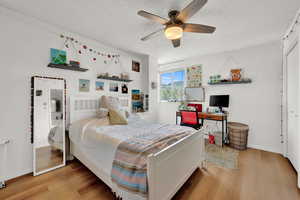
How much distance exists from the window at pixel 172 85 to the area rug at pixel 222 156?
192 centimetres

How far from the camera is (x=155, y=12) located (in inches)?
75.1

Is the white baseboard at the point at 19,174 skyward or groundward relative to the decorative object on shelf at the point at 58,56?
groundward

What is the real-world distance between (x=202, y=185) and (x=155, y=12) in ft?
8.62

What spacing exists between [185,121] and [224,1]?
8.37ft

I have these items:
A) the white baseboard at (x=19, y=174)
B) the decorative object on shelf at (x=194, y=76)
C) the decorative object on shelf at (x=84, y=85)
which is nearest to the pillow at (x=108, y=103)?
the decorative object on shelf at (x=84, y=85)

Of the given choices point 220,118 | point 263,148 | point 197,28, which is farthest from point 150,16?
point 263,148

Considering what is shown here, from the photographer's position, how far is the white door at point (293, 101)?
2.02 metres

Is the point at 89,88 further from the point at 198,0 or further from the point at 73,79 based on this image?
the point at 198,0

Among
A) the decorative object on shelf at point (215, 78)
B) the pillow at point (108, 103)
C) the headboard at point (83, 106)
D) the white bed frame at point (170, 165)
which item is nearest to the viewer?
the white bed frame at point (170, 165)

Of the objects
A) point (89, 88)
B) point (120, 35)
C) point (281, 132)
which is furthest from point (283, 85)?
point (89, 88)

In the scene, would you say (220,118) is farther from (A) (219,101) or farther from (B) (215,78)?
(B) (215,78)

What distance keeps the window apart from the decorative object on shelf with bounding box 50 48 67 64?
3.27 m

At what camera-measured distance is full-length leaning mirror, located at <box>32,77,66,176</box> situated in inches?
81.3

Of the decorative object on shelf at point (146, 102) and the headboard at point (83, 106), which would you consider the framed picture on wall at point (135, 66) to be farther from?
the headboard at point (83, 106)
